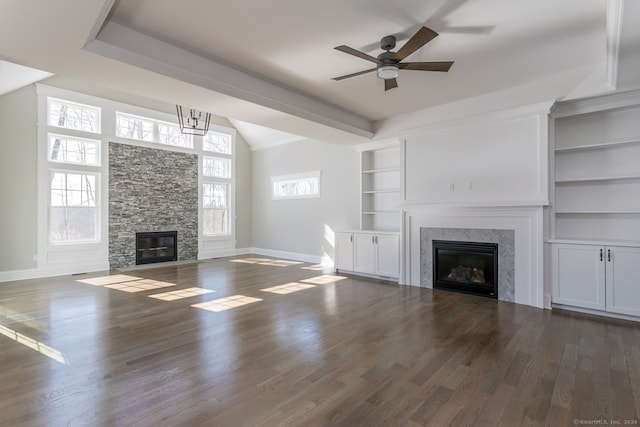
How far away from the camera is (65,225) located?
6477 millimetres

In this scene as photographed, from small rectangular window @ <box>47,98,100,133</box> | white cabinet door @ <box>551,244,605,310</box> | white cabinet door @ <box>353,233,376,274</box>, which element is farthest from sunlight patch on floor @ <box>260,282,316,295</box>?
small rectangular window @ <box>47,98,100,133</box>

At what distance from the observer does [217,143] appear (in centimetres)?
899

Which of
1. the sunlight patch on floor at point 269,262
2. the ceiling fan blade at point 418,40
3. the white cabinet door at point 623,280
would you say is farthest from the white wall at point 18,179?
the white cabinet door at point 623,280

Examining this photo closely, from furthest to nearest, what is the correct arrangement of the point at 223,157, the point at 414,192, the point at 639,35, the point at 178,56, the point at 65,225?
the point at 223,157 → the point at 65,225 → the point at 414,192 → the point at 178,56 → the point at 639,35

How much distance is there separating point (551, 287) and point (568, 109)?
89.5 inches

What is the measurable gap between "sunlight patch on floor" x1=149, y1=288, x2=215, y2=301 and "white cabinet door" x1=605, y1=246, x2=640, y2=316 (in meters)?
5.19

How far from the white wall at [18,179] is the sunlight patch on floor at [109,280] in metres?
1.26

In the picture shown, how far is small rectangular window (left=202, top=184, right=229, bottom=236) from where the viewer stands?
8750 millimetres

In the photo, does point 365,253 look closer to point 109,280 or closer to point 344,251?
point 344,251

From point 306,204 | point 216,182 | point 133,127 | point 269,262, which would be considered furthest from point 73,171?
point 306,204

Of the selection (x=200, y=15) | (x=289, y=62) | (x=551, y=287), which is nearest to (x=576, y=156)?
(x=551, y=287)

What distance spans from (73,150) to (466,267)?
773cm

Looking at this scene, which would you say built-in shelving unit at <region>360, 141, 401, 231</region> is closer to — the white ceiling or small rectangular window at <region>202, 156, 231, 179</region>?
the white ceiling

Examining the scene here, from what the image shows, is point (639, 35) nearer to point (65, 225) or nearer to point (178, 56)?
point (178, 56)
